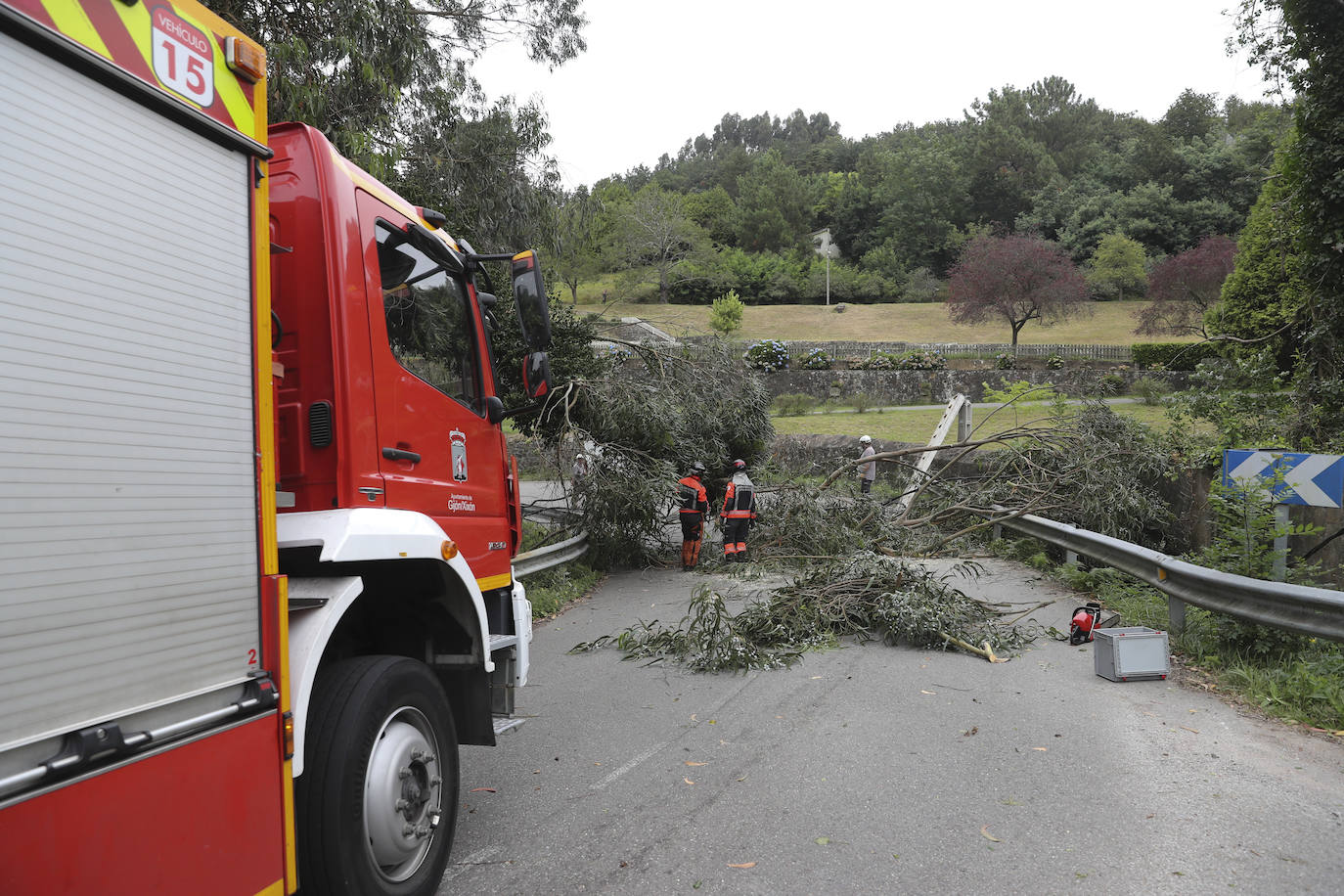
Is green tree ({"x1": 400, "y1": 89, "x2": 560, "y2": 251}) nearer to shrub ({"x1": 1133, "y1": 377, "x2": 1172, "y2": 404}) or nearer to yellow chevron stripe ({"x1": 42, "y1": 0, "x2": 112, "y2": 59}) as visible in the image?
yellow chevron stripe ({"x1": 42, "y1": 0, "x2": 112, "y2": 59})

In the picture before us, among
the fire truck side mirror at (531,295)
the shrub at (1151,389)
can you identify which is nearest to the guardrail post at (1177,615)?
the fire truck side mirror at (531,295)

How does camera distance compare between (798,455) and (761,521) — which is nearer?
(761,521)

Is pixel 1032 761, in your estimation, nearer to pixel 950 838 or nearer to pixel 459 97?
pixel 950 838

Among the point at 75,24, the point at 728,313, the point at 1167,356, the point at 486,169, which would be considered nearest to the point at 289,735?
the point at 75,24

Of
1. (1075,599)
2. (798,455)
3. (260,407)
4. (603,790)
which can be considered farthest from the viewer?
(798,455)

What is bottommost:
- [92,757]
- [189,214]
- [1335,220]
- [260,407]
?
[92,757]

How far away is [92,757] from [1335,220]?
445 inches

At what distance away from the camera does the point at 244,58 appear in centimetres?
255

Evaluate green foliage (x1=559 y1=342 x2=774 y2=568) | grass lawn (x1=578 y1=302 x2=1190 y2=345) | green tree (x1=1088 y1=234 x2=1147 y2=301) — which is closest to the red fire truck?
green foliage (x1=559 y1=342 x2=774 y2=568)

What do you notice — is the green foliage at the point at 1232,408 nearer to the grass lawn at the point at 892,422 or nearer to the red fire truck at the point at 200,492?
the grass lawn at the point at 892,422

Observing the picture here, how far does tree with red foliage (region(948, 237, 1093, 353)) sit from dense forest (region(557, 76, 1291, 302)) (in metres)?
11.5

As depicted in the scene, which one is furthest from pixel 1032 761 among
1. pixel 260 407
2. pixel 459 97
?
pixel 459 97

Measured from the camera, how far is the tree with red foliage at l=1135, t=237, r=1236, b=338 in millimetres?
42438

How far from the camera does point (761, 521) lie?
12.4 meters
